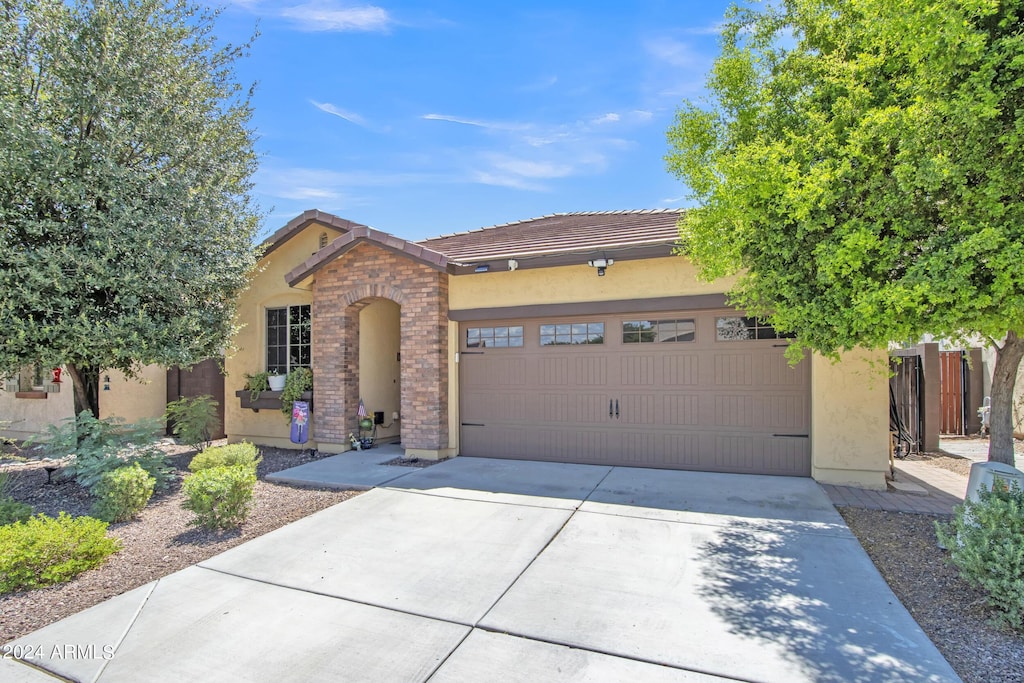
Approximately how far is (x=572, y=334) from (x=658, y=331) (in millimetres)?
1384

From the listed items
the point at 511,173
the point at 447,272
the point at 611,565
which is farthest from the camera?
the point at 511,173

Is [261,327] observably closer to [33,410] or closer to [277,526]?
[277,526]

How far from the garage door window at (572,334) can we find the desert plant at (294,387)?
479 cm

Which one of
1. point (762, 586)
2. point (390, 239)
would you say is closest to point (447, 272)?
point (390, 239)

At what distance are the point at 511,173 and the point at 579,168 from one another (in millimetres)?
1867

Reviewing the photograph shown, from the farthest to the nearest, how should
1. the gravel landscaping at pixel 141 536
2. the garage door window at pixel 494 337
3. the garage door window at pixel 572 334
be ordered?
the garage door window at pixel 494 337 < the garage door window at pixel 572 334 < the gravel landscaping at pixel 141 536

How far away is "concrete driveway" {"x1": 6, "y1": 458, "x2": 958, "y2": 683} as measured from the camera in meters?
3.10

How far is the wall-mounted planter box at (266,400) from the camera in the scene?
1006 cm

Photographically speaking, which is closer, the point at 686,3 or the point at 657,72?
the point at 686,3

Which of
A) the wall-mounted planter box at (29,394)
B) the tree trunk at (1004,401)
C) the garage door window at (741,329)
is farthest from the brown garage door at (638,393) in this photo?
the wall-mounted planter box at (29,394)

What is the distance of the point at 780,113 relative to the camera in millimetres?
5023

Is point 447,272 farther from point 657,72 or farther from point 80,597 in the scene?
point 80,597

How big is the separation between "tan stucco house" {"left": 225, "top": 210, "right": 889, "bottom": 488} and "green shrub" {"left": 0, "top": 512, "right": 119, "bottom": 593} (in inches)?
191

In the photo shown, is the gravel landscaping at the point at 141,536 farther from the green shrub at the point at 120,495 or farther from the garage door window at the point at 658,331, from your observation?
the garage door window at the point at 658,331
